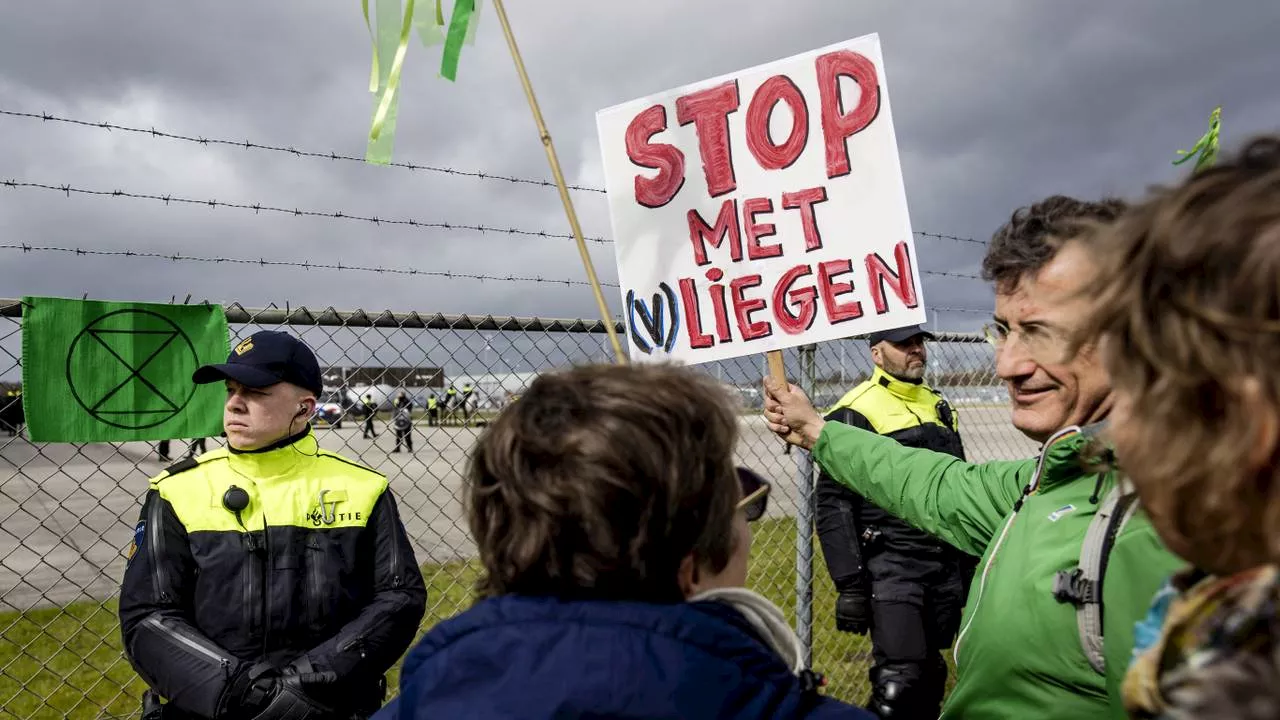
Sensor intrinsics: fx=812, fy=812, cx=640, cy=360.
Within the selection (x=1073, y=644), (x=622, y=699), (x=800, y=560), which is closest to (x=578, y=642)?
(x=622, y=699)

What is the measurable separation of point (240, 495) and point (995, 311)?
207cm

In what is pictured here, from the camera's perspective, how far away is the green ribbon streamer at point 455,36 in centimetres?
233

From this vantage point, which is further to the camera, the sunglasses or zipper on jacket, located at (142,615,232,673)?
zipper on jacket, located at (142,615,232,673)

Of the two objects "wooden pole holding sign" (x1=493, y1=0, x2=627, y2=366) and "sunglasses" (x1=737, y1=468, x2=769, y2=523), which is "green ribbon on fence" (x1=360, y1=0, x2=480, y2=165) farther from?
"sunglasses" (x1=737, y1=468, x2=769, y2=523)

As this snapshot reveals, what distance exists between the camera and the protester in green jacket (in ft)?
4.09

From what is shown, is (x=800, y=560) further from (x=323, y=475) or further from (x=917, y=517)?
(x=323, y=475)

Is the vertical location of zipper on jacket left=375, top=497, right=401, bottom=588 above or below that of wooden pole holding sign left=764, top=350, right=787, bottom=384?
below

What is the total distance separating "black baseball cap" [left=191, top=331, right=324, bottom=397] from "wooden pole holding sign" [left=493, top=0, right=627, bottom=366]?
1198 millimetres

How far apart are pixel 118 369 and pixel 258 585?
85 centimetres

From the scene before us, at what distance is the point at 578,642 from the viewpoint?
3.12ft

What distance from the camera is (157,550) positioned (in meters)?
2.27

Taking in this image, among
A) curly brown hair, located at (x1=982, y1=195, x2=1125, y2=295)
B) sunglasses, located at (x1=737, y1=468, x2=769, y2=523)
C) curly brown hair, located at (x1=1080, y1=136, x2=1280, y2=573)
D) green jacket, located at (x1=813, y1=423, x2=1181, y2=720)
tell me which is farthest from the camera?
curly brown hair, located at (x1=982, y1=195, x2=1125, y2=295)

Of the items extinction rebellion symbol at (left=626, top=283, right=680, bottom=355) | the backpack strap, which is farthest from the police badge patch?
the backpack strap

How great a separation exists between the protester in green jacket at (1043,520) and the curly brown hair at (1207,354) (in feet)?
0.78
